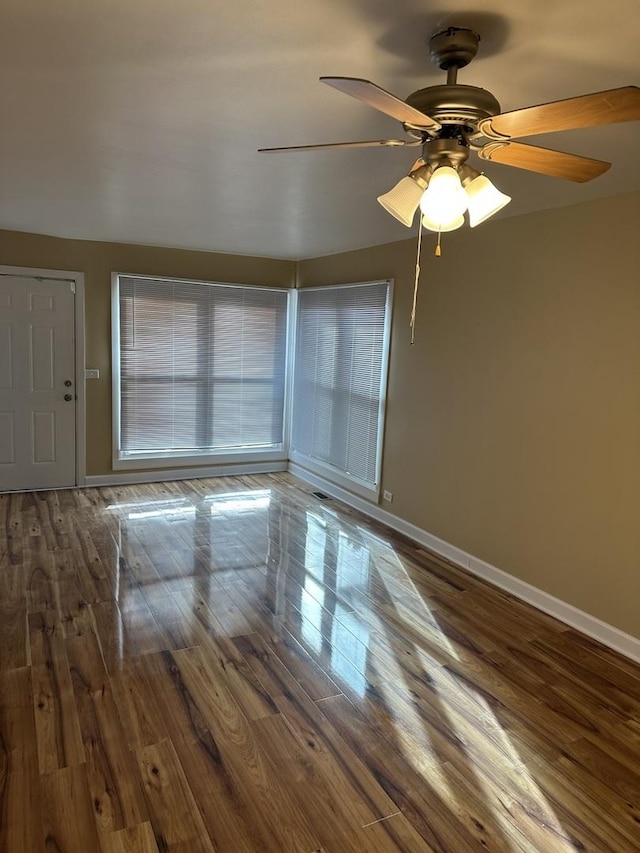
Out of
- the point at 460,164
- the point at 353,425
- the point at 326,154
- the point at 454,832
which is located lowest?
the point at 454,832

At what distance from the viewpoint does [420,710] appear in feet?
8.18

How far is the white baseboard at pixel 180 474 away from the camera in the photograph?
579 cm

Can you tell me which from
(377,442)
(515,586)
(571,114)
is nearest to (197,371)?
(377,442)

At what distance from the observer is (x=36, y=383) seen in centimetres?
538

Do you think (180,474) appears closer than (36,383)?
No

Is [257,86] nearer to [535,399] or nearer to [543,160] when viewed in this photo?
[543,160]

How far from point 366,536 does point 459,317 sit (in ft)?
6.11

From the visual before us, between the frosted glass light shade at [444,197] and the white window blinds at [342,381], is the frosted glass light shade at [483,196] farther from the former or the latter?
the white window blinds at [342,381]

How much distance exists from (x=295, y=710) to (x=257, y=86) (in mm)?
2415

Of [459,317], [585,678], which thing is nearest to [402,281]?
[459,317]

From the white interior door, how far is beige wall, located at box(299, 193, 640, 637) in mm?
3173

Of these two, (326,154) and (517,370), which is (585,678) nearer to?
(517,370)

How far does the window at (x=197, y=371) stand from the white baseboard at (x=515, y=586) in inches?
64.0

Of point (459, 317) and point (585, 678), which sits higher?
point (459, 317)
